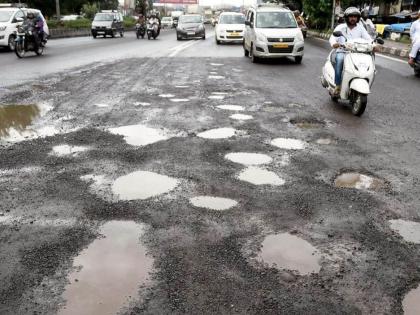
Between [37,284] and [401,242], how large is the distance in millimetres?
2314

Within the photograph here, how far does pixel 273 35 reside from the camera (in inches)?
583

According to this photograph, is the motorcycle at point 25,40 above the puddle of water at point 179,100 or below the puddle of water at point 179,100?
above

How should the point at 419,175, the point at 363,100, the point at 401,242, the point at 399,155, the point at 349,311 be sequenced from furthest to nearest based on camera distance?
the point at 363,100
the point at 399,155
the point at 419,175
the point at 401,242
the point at 349,311

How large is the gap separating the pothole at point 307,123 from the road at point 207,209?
0.02 meters

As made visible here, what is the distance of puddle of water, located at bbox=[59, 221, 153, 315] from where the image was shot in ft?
8.11

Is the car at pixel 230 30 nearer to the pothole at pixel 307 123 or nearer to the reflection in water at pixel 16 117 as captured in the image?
the reflection in water at pixel 16 117

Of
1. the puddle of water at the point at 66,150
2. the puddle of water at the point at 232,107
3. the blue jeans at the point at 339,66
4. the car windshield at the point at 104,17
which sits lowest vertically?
the puddle of water at the point at 232,107

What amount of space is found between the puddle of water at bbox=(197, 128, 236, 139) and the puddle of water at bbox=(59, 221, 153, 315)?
2684 millimetres

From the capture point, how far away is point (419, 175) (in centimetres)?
464

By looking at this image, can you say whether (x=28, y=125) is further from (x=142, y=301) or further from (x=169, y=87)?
(x=142, y=301)

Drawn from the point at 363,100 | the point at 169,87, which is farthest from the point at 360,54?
the point at 169,87

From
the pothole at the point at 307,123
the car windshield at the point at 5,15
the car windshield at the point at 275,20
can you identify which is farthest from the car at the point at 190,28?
the pothole at the point at 307,123

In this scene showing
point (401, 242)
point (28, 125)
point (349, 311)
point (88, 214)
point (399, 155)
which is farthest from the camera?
point (28, 125)

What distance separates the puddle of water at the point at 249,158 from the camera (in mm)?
4926
